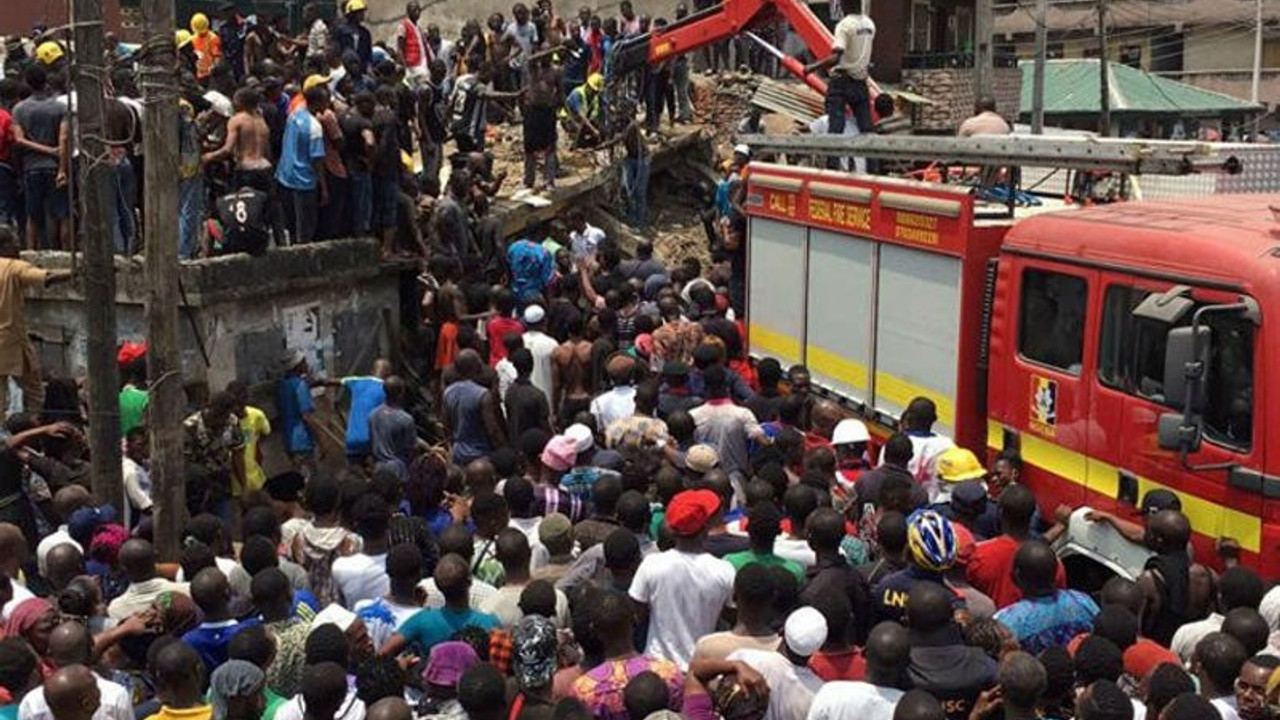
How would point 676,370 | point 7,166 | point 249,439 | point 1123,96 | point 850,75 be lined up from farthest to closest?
point 1123,96, point 850,75, point 7,166, point 249,439, point 676,370

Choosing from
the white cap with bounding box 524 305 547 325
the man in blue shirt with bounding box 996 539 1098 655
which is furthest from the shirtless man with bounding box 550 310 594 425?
the man in blue shirt with bounding box 996 539 1098 655

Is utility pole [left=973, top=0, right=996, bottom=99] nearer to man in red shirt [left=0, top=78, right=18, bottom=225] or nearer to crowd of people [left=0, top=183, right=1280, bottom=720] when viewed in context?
crowd of people [left=0, top=183, right=1280, bottom=720]

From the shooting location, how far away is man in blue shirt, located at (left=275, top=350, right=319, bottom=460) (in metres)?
11.3

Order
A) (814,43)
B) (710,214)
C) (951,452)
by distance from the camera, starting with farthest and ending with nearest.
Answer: (710,214) → (814,43) → (951,452)

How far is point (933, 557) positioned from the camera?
19.6ft

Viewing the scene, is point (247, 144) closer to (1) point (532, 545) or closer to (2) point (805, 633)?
(1) point (532, 545)

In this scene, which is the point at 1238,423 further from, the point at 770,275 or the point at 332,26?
the point at 332,26

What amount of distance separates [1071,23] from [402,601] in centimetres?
4962

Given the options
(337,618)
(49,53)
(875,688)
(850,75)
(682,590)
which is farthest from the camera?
(850,75)

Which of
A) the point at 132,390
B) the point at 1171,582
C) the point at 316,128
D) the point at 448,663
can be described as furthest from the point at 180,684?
the point at 316,128

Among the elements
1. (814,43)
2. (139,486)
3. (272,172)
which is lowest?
(139,486)

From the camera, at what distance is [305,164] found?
12.1 metres

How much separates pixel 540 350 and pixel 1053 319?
4.45 metres

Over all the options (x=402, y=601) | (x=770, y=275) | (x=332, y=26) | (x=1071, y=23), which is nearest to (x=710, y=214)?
(x=332, y=26)
